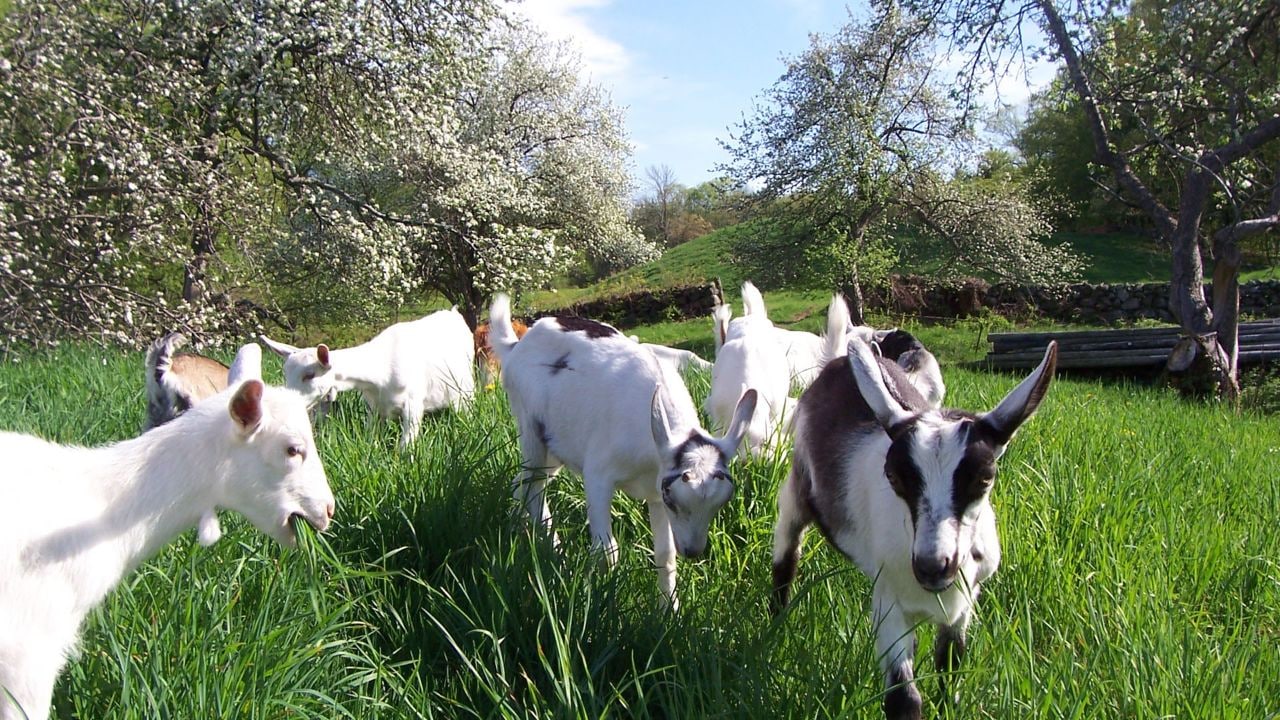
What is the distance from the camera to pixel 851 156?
1798 centimetres

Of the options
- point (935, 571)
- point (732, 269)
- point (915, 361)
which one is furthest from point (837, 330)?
point (732, 269)

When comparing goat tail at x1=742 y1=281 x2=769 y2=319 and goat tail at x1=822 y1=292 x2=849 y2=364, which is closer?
goat tail at x1=822 y1=292 x2=849 y2=364

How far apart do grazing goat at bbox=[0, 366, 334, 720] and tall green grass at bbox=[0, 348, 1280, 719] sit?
0.22 meters

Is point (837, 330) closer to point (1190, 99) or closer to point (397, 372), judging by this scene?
point (397, 372)

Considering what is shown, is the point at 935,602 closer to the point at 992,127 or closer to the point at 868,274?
the point at 868,274

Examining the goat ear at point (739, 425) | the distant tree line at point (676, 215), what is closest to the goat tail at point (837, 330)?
the goat ear at point (739, 425)

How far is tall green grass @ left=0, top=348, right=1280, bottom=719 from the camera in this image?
258 cm

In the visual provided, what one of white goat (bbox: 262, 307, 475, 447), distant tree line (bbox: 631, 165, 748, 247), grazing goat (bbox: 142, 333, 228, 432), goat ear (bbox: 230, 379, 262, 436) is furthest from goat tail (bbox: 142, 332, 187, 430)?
distant tree line (bbox: 631, 165, 748, 247)

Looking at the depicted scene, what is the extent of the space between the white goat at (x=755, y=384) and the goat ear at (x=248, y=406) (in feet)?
9.69

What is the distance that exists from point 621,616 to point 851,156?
16.3 metres

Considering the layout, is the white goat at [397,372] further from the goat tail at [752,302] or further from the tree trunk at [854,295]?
the tree trunk at [854,295]

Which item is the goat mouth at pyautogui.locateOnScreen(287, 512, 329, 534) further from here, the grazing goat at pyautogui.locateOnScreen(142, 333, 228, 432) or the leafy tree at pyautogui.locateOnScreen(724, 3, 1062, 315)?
the leafy tree at pyautogui.locateOnScreen(724, 3, 1062, 315)

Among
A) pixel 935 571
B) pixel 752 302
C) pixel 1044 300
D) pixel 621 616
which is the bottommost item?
pixel 1044 300

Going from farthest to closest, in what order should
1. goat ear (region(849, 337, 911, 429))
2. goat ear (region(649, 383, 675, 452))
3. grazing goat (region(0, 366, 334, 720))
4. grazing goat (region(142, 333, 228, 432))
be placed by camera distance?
grazing goat (region(142, 333, 228, 432)) < goat ear (region(649, 383, 675, 452)) < goat ear (region(849, 337, 911, 429)) < grazing goat (region(0, 366, 334, 720))
